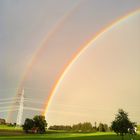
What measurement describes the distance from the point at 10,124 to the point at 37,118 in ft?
89.9

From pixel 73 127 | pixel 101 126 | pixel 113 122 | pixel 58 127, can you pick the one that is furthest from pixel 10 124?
pixel 113 122

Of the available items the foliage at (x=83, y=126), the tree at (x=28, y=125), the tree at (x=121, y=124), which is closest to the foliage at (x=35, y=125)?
the tree at (x=28, y=125)

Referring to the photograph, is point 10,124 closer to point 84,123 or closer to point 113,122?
point 84,123

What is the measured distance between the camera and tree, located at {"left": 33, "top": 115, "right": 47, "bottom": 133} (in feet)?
429

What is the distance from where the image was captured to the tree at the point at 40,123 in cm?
13090

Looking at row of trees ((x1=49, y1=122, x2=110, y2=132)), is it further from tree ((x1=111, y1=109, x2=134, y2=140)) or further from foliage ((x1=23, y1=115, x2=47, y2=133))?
tree ((x1=111, y1=109, x2=134, y2=140))

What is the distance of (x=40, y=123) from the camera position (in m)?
132

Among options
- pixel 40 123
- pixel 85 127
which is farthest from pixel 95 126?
pixel 40 123

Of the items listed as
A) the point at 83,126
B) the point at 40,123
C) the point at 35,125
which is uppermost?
the point at 83,126

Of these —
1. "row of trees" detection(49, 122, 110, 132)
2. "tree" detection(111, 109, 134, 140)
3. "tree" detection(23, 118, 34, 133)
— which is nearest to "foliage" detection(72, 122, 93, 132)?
"row of trees" detection(49, 122, 110, 132)

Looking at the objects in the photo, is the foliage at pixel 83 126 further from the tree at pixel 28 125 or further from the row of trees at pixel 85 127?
the tree at pixel 28 125

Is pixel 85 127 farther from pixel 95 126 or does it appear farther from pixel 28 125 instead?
pixel 28 125

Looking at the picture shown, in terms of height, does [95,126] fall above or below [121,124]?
above

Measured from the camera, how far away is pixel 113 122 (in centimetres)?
6869
